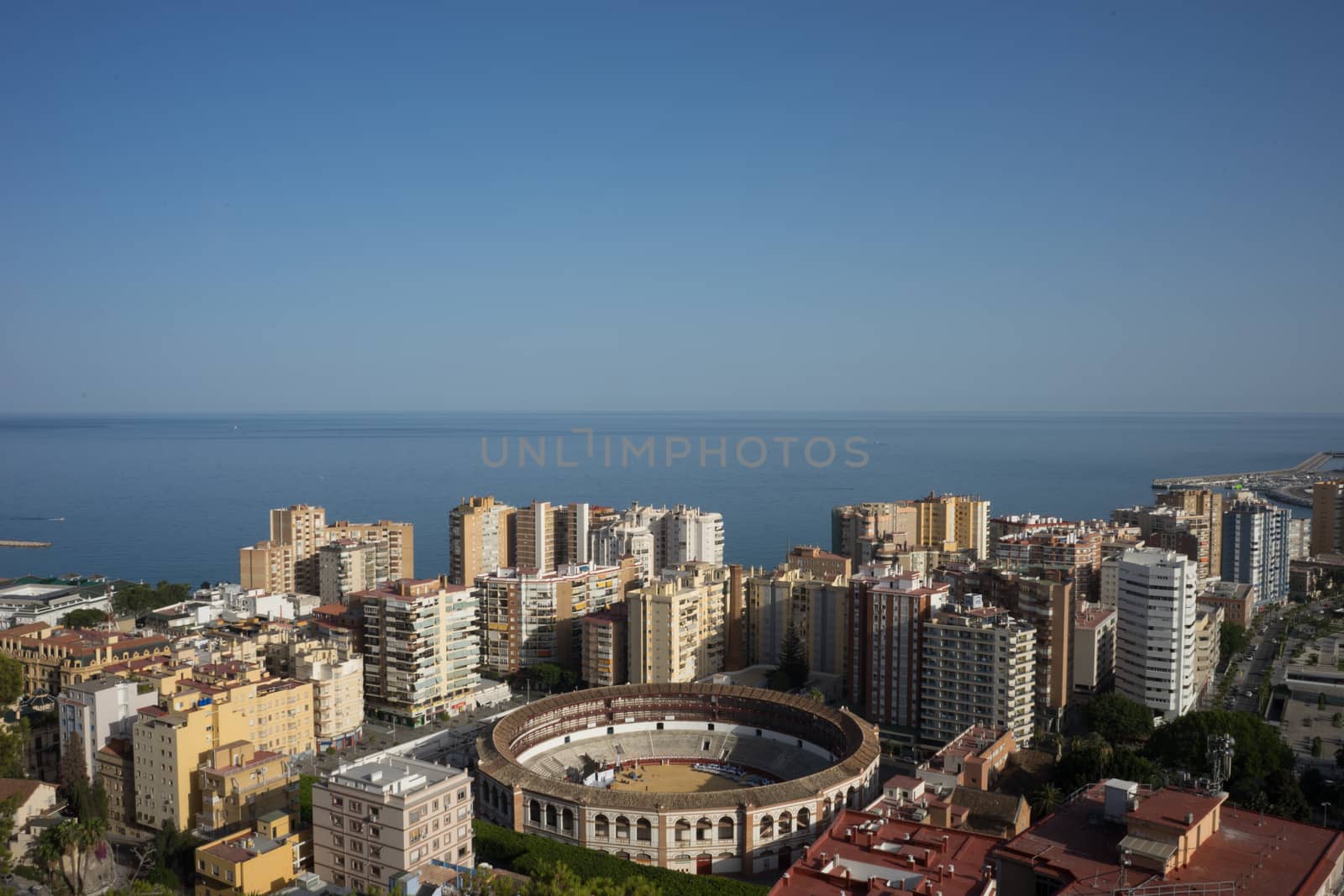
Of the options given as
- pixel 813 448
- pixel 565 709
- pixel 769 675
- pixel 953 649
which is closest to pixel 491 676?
pixel 565 709

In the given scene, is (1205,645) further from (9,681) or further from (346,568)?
(9,681)

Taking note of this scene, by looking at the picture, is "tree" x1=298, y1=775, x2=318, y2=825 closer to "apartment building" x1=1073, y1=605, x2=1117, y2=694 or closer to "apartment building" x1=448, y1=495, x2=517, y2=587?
Result: "apartment building" x1=1073, y1=605, x2=1117, y2=694

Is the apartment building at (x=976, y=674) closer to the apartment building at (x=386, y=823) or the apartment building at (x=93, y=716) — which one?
the apartment building at (x=386, y=823)

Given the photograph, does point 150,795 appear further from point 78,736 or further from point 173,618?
point 173,618

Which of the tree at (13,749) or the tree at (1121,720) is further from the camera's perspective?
the tree at (1121,720)

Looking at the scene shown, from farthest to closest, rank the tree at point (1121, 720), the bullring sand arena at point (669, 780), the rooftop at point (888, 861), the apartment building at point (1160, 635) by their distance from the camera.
Answer: 1. the apartment building at point (1160, 635)
2. the tree at point (1121, 720)
3. the bullring sand arena at point (669, 780)
4. the rooftop at point (888, 861)

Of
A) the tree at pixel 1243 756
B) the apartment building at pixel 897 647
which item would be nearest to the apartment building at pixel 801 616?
the apartment building at pixel 897 647

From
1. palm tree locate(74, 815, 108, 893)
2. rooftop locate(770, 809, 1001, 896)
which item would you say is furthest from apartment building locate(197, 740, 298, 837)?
rooftop locate(770, 809, 1001, 896)
